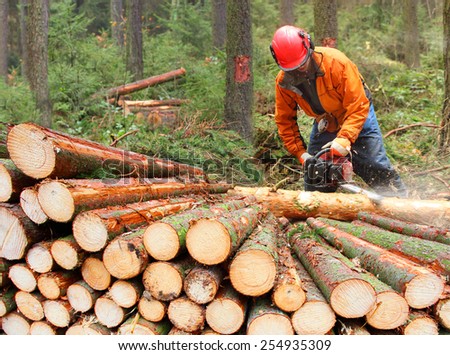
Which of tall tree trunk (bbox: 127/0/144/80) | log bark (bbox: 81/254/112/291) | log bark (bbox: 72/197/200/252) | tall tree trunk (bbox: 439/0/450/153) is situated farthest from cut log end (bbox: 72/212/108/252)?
tall tree trunk (bbox: 127/0/144/80)

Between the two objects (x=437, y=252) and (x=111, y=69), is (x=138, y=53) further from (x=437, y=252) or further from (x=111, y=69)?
(x=437, y=252)

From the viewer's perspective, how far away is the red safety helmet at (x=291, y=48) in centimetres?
391

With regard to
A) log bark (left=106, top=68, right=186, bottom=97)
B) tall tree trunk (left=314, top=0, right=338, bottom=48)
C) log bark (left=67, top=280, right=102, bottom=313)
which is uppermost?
tall tree trunk (left=314, top=0, right=338, bottom=48)

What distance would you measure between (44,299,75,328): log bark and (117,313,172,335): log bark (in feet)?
1.26

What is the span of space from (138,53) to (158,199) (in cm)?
825

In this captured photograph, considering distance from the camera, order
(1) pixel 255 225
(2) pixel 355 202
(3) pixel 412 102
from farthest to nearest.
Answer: (3) pixel 412 102, (2) pixel 355 202, (1) pixel 255 225

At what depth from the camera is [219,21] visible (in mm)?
12672

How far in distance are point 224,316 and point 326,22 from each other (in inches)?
272

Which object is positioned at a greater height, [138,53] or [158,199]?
[138,53]

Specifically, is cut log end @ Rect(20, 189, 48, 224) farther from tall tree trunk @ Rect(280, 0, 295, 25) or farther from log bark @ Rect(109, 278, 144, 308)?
tall tree trunk @ Rect(280, 0, 295, 25)

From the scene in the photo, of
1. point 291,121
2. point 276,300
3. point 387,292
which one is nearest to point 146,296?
point 276,300

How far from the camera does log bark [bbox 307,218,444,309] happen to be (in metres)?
2.30

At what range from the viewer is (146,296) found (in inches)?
96.6

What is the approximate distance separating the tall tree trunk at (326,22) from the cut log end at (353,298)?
21.3 feet
